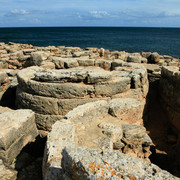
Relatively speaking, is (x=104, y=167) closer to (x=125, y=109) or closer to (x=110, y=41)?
(x=125, y=109)

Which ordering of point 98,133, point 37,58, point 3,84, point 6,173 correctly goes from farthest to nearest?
point 37,58, point 3,84, point 98,133, point 6,173

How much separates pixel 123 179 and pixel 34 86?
4413 millimetres

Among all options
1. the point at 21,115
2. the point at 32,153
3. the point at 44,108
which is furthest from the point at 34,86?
the point at 32,153

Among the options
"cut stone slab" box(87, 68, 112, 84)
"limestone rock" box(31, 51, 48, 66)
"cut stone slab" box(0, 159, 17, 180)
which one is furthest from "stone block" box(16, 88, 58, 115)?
"limestone rock" box(31, 51, 48, 66)

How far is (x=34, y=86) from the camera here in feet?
19.0

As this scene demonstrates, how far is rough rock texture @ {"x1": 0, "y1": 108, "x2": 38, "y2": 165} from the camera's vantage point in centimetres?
398

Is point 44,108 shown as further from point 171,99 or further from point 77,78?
point 171,99

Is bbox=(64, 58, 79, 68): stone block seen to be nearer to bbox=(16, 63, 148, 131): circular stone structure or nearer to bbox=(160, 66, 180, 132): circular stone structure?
bbox=(16, 63, 148, 131): circular stone structure

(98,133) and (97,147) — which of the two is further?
(98,133)

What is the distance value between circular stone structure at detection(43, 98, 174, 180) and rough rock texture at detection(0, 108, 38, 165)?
1.09 meters

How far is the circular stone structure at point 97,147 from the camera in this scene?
2.18 metres

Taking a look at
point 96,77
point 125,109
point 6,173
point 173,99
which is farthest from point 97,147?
point 173,99

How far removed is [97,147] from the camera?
12.2 feet

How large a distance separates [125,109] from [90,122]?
1.11 meters
